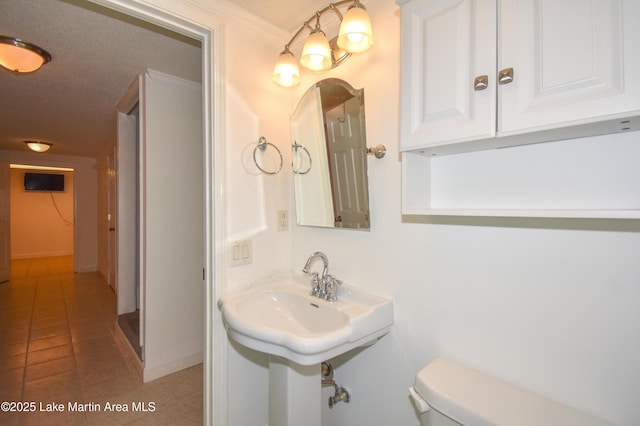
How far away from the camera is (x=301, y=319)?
1363 millimetres

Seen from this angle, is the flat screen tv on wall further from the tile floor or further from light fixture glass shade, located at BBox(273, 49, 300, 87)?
light fixture glass shade, located at BBox(273, 49, 300, 87)

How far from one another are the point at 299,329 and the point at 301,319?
48 mm

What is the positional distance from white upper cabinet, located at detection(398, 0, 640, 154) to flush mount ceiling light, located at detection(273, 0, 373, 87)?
0.66 ft

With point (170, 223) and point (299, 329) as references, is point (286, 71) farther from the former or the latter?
point (170, 223)

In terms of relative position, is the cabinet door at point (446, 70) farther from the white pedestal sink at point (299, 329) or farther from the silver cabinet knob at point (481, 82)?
the white pedestal sink at point (299, 329)

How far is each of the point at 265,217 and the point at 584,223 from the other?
130cm

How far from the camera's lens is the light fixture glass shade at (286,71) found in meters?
1.42

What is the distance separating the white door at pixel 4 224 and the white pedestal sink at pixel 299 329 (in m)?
5.47

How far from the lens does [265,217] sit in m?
1.59

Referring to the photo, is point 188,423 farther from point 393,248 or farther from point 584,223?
point 584,223

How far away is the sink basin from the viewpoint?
0.97 meters

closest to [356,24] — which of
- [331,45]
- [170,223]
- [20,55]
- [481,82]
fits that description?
[331,45]

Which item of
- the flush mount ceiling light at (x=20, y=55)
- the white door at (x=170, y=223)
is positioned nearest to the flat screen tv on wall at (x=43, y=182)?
the flush mount ceiling light at (x=20, y=55)

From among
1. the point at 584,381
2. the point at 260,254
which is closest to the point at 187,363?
the point at 260,254
